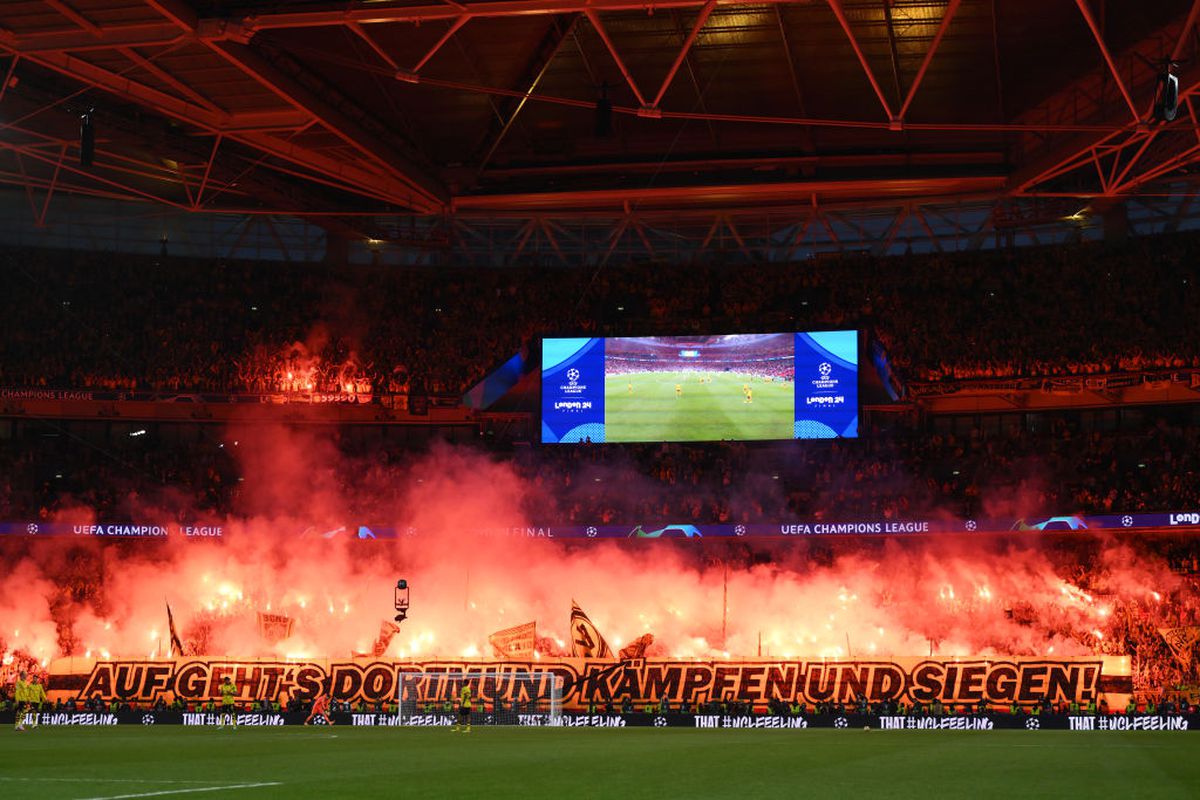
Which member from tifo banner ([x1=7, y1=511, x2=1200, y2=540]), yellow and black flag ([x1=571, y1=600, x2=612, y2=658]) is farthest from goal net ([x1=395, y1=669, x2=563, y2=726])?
tifo banner ([x1=7, y1=511, x2=1200, y2=540])

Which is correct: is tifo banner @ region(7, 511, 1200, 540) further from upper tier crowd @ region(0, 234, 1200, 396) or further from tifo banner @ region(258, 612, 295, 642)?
upper tier crowd @ region(0, 234, 1200, 396)

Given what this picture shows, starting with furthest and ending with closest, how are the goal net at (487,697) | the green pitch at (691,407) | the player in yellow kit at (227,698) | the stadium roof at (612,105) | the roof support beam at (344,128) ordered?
the green pitch at (691,407), the goal net at (487,697), the player in yellow kit at (227,698), the roof support beam at (344,128), the stadium roof at (612,105)

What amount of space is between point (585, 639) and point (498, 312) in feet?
46.7

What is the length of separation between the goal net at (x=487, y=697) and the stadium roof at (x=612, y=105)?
1372cm

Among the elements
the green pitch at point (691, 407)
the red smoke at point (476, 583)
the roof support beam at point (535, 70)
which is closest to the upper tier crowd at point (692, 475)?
the red smoke at point (476, 583)

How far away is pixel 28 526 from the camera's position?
130 feet

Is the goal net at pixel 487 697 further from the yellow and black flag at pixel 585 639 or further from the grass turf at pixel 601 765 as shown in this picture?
the grass turf at pixel 601 765

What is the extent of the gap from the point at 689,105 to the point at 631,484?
12269 mm

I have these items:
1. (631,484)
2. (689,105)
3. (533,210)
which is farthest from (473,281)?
(689,105)

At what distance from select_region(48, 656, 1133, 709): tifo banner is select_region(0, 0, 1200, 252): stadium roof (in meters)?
12.1

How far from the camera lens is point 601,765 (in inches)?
677

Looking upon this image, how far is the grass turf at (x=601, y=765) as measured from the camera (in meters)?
13.4

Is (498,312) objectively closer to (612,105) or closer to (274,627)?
(274,627)

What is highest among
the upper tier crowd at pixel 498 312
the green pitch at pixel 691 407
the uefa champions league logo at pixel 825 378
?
the upper tier crowd at pixel 498 312
